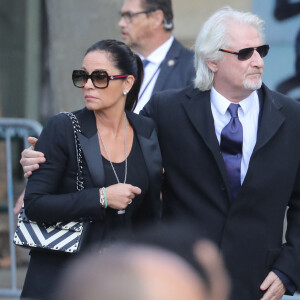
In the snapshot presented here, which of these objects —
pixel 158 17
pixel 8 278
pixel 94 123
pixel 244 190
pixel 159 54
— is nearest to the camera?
pixel 94 123

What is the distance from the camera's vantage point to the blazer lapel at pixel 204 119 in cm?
353

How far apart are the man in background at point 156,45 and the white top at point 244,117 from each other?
Answer: 1425 mm

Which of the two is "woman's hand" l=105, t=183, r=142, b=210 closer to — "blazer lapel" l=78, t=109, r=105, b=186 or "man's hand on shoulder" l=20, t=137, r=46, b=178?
"blazer lapel" l=78, t=109, r=105, b=186

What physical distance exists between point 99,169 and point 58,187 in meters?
0.19

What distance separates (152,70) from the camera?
17.4 ft

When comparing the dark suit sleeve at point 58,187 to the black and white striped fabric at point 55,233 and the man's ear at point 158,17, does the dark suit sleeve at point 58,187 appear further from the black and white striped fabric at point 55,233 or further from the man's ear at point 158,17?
the man's ear at point 158,17

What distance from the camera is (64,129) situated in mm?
3242

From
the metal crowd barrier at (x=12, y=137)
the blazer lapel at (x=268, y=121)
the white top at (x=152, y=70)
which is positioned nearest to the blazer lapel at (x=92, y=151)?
the blazer lapel at (x=268, y=121)

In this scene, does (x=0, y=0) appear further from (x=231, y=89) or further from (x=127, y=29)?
(x=231, y=89)

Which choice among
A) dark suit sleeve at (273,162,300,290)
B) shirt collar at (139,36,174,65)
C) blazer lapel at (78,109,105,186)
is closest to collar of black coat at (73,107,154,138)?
blazer lapel at (78,109,105,186)

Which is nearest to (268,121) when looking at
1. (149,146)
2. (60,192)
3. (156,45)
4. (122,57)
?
(149,146)

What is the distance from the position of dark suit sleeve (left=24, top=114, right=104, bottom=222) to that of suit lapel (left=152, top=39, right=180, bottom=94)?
1.90m

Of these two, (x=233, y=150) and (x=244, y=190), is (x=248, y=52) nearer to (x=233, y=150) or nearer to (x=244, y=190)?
(x=233, y=150)

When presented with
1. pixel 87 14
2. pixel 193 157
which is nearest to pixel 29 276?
pixel 193 157
